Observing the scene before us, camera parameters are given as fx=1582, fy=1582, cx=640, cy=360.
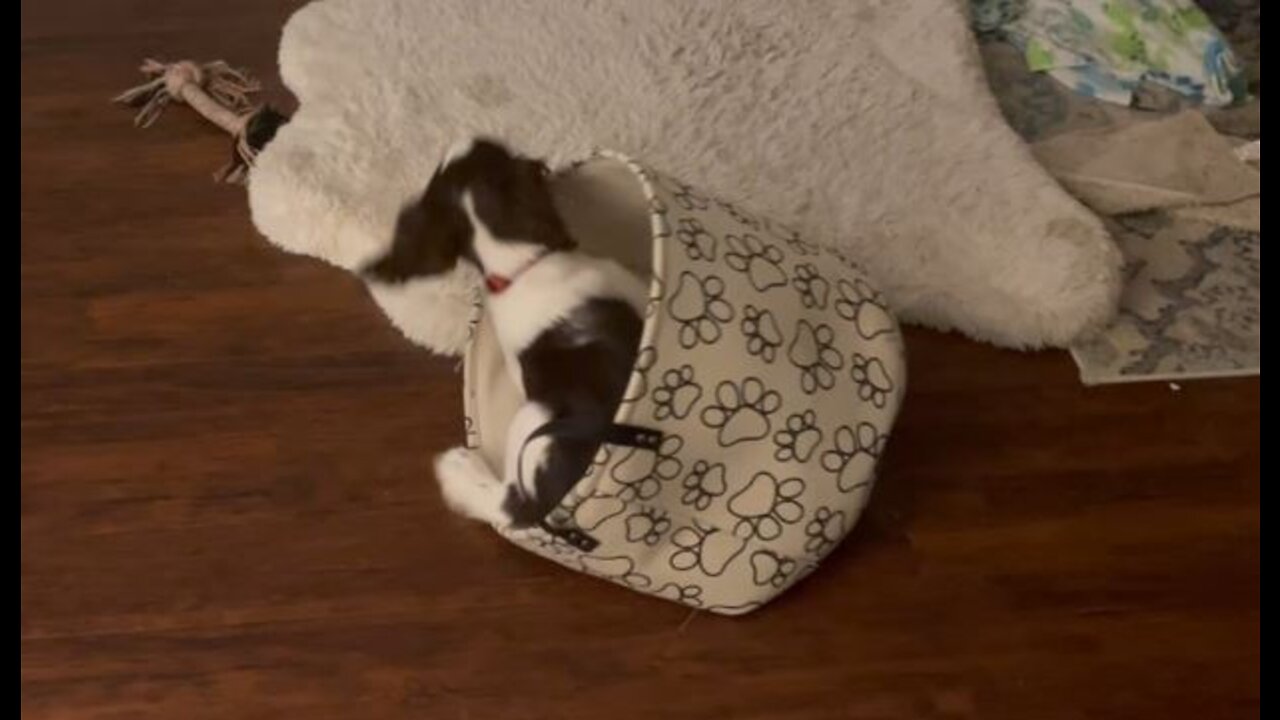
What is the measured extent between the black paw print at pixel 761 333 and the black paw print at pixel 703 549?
0.18 m

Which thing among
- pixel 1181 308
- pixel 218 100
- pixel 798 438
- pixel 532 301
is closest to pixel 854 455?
pixel 798 438

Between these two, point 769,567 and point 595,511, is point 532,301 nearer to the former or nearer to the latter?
point 595,511

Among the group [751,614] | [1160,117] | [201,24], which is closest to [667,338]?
[751,614]

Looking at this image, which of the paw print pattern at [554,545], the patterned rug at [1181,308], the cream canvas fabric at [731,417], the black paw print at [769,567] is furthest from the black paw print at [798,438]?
the patterned rug at [1181,308]

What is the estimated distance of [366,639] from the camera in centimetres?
158

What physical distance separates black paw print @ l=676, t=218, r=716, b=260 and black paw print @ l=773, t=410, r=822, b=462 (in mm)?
174

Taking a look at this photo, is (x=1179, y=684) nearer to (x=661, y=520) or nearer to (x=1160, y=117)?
(x=661, y=520)

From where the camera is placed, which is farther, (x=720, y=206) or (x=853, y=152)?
(x=853, y=152)

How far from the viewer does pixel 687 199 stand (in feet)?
5.03

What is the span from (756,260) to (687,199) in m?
0.09

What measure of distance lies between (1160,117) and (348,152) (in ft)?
3.62

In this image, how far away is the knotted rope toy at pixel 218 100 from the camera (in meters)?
2.08

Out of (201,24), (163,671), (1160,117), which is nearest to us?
(163,671)

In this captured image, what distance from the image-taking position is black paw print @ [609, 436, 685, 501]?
4.64ft
